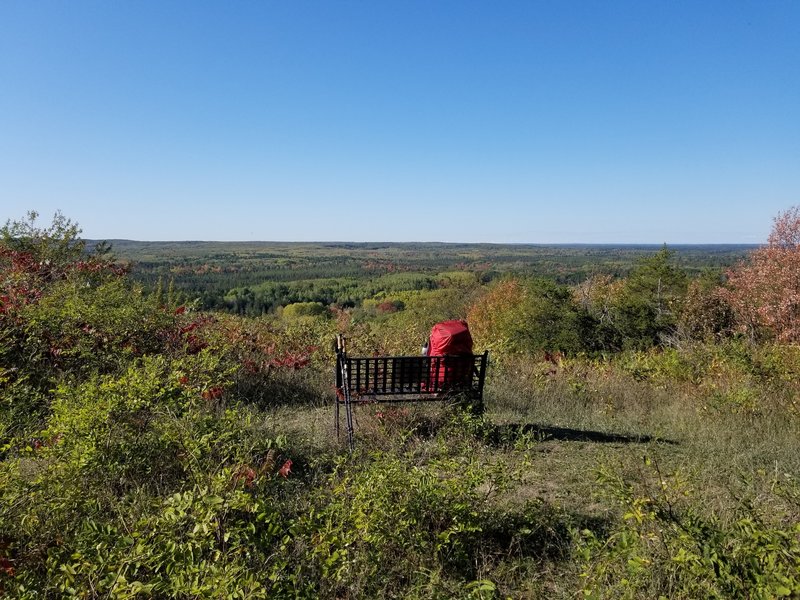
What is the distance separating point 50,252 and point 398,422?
11014 millimetres

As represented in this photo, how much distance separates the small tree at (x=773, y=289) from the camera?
17.8 metres

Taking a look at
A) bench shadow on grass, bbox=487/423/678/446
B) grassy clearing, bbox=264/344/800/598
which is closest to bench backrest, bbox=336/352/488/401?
grassy clearing, bbox=264/344/800/598

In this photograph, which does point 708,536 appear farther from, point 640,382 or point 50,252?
point 50,252

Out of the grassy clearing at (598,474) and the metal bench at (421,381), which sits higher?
the metal bench at (421,381)

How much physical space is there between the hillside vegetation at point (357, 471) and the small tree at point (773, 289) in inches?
409

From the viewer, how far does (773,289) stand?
18.6 m

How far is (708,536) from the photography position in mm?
2346

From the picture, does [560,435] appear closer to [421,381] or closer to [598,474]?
[421,381]

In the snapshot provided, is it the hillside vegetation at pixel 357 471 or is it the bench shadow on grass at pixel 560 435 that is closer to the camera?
the hillside vegetation at pixel 357 471

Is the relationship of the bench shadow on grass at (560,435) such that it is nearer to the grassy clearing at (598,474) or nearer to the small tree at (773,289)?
the grassy clearing at (598,474)

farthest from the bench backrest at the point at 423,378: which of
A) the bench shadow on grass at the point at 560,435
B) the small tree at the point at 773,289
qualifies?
the small tree at the point at 773,289

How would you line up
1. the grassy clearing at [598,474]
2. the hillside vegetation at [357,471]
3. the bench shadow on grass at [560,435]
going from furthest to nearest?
the bench shadow on grass at [560,435] → the grassy clearing at [598,474] → the hillside vegetation at [357,471]

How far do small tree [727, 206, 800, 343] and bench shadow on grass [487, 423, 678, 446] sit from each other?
15380 millimetres

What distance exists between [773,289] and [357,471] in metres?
20.5
